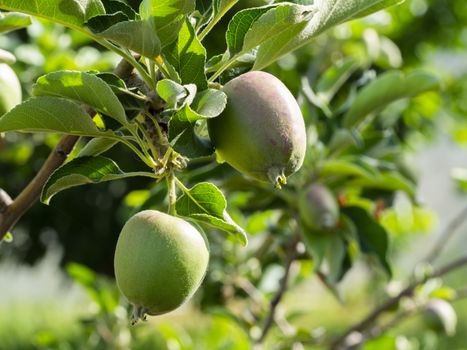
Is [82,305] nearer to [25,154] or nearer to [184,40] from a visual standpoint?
[25,154]

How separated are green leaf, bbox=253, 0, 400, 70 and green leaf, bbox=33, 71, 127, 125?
13cm

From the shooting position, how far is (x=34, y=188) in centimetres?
63

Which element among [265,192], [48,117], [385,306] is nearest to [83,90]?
[48,117]

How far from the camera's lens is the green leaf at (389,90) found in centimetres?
103

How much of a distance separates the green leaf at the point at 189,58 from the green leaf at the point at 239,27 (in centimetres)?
3

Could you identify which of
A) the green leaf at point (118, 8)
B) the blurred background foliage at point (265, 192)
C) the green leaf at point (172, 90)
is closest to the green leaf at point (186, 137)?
the green leaf at point (172, 90)

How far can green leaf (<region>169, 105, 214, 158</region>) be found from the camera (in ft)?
1.80

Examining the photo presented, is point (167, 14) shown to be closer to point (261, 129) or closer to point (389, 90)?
point (261, 129)

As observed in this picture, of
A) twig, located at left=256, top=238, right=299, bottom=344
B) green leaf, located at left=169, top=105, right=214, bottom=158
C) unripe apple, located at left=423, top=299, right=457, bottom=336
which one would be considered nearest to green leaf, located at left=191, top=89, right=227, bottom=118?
green leaf, located at left=169, top=105, right=214, bottom=158

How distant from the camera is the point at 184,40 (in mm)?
597

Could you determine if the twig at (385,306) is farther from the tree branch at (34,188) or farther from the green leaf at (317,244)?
the tree branch at (34,188)

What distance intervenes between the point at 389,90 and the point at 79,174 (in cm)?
58

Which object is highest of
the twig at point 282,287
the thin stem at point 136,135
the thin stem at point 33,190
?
the thin stem at point 136,135

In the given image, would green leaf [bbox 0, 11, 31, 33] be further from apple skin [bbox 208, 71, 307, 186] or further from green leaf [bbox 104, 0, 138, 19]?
apple skin [bbox 208, 71, 307, 186]
